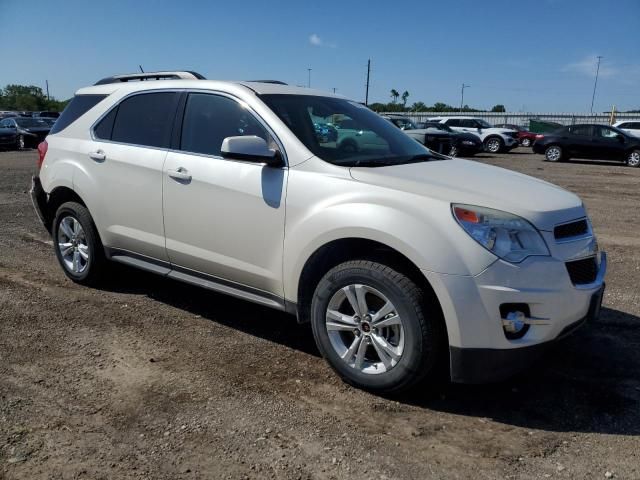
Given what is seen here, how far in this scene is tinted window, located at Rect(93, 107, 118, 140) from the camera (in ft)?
15.8

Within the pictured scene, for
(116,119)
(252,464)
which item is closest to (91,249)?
(116,119)

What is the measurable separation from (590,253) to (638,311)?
1949 mm

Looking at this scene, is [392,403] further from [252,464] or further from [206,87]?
[206,87]

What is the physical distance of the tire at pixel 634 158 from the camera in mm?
19953

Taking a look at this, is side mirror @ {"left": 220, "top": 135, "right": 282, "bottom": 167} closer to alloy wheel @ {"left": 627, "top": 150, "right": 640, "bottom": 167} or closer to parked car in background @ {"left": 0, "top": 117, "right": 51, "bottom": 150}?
alloy wheel @ {"left": 627, "top": 150, "right": 640, "bottom": 167}

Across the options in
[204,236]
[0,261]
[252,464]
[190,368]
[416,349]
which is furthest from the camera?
[0,261]

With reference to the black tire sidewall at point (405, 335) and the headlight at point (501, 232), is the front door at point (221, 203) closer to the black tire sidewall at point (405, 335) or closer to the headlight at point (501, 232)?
the black tire sidewall at point (405, 335)

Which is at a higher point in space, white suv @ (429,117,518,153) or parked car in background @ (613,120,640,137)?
parked car in background @ (613,120,640,137)

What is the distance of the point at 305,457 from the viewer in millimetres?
2746

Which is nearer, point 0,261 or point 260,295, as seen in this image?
point 260,295

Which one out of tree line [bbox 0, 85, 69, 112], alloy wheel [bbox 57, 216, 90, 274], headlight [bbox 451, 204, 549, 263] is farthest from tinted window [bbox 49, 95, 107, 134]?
tree line [bbox 0, 85, 69, 112]

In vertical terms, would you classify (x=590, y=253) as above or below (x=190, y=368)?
above

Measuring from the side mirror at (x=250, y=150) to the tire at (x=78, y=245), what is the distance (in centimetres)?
195

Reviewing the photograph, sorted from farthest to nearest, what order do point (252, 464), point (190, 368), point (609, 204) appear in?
point (609, 204) < point (190, 368) < point (252, 464)
